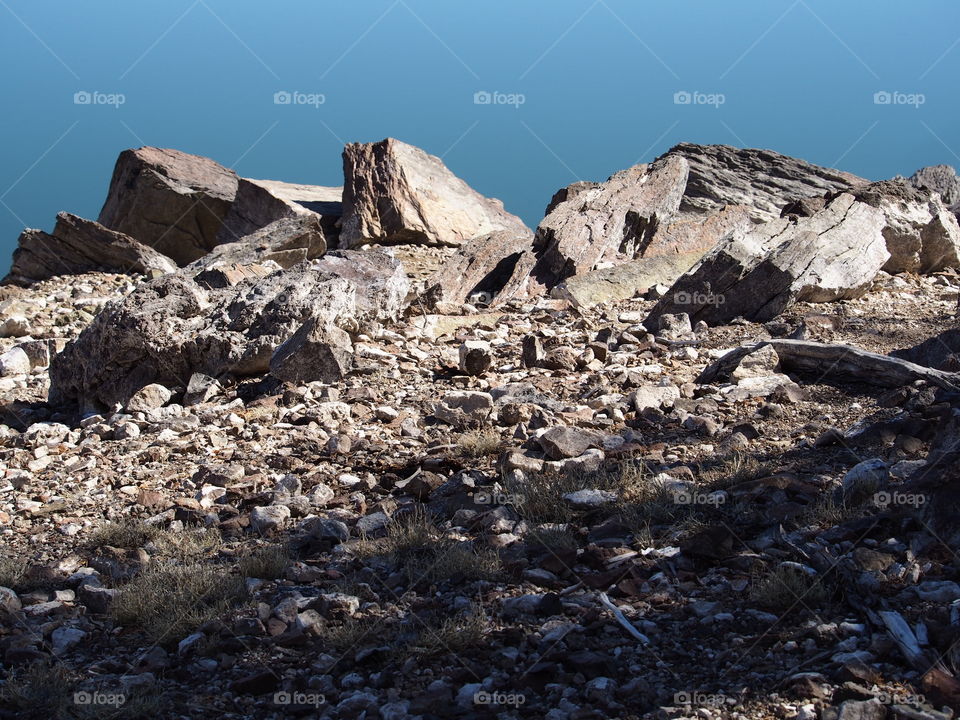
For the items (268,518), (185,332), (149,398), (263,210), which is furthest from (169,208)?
(268,518)

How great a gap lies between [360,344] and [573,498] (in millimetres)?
4376

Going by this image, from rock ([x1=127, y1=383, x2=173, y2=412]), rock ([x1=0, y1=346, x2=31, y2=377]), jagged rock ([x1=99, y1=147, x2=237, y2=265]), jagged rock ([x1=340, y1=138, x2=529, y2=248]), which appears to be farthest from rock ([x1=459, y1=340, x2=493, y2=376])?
jagged rock ([x1=99, y1=147, x2=237, y2=265])

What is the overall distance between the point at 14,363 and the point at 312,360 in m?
4.46

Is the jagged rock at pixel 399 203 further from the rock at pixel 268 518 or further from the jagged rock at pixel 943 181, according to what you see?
the rock at pixel 268 518

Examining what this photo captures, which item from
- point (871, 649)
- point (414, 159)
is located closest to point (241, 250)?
point (414, 159)

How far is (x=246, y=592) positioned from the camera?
444cm

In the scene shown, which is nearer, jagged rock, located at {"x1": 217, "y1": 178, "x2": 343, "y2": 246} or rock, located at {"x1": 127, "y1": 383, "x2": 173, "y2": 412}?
rock, located at {"x1": 127, "y1": 383, "x2": 173, "y2": 412}

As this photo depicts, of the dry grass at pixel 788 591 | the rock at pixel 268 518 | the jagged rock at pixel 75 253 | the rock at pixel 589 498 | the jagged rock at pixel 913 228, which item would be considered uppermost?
the jagged rock at pixel 75 253

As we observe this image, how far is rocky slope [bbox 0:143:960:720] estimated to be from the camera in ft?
11.4

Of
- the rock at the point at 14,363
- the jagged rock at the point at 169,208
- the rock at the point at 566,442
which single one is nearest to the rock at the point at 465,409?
the rock at the point at 566,442

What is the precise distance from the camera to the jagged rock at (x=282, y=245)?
45.1 ft

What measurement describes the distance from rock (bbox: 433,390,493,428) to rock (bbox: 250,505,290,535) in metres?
1.69

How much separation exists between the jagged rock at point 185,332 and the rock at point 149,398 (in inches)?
16.1

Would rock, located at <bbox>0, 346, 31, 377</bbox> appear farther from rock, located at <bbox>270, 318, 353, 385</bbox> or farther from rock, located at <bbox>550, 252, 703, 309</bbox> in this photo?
rock, located at <bbox>550, 252, 703, 309</bbox>
